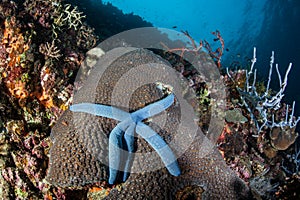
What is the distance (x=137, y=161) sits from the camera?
3.29 metres

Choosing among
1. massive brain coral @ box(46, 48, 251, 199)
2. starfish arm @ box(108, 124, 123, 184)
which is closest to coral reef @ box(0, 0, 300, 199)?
massive brain coral @ box(46, 48, 251, 199)

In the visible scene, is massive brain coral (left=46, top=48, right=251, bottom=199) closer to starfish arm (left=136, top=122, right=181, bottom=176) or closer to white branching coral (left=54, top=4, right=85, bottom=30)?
starfish arm (left=136, top=122, right=181, bottom=176)

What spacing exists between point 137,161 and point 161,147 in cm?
40

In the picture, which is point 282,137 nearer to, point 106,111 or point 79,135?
point 106,111

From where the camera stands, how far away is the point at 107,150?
10.7ft

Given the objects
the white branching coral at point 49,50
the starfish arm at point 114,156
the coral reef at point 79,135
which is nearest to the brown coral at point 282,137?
the coral reef at point 79,135

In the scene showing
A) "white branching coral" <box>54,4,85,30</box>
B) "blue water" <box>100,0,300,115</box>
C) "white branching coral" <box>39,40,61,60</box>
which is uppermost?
"blue water" <box>100,0,300,115</box>

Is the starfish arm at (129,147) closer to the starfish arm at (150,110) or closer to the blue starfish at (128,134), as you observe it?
the blue starfish at (128,134)

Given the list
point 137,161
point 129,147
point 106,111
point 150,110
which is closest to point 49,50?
point 106,111

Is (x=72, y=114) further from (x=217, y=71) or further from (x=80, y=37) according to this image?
(x=217, y=71)

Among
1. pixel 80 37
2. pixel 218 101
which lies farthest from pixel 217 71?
pixel 80 37

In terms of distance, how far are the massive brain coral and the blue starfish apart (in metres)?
0.11

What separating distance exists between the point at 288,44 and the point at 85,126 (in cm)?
2275

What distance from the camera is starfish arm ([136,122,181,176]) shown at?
10.5 ft
